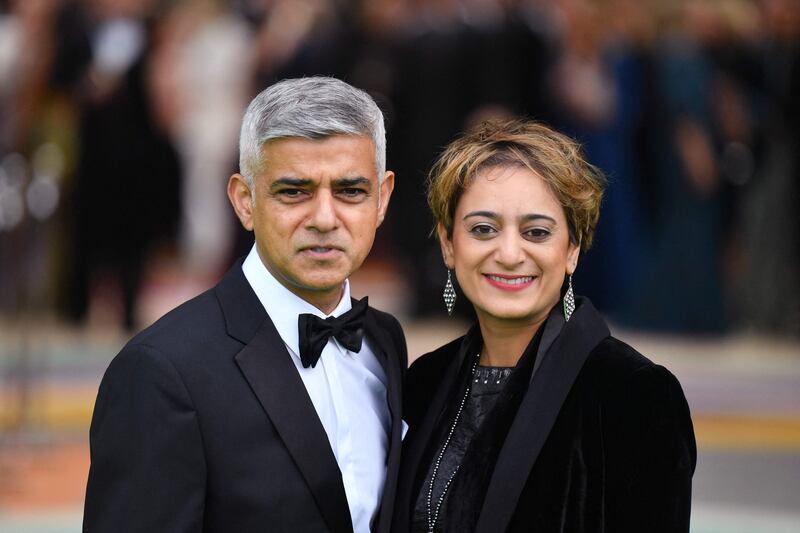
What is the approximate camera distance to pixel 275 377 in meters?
3.62

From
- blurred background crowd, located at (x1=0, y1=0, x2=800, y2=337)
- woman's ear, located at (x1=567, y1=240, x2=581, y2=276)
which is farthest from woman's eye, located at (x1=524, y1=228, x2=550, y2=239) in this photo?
blurred background crowd, located at (x1=0, y1=0, x2=800, y2=337)

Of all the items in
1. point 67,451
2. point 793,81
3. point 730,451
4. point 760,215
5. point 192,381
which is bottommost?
point 192,381

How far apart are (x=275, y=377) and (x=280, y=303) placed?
9.3 inches

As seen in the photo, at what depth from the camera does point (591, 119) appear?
1233 centimetres

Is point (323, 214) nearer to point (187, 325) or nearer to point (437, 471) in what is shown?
point (187, 325)

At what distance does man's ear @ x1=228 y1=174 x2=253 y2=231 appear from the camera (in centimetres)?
379

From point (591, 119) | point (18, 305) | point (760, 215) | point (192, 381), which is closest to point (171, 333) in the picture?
point (192, 381)

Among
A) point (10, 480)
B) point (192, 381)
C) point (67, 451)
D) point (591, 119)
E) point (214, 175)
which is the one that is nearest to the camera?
point (192, 381)

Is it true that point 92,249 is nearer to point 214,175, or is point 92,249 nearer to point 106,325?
point 106,325

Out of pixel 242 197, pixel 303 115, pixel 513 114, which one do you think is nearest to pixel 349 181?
pixel 303 115

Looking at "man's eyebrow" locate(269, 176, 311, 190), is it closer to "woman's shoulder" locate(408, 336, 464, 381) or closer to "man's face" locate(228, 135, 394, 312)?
"man's face" locate(228, 135, 394, 312)

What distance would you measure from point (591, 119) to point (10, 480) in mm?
6278

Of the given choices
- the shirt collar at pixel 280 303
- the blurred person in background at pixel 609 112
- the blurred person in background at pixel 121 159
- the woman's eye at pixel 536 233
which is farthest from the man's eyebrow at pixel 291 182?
the blurred person in background at pixel 609 112

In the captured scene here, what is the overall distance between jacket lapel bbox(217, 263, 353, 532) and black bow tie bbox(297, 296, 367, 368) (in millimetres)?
56
